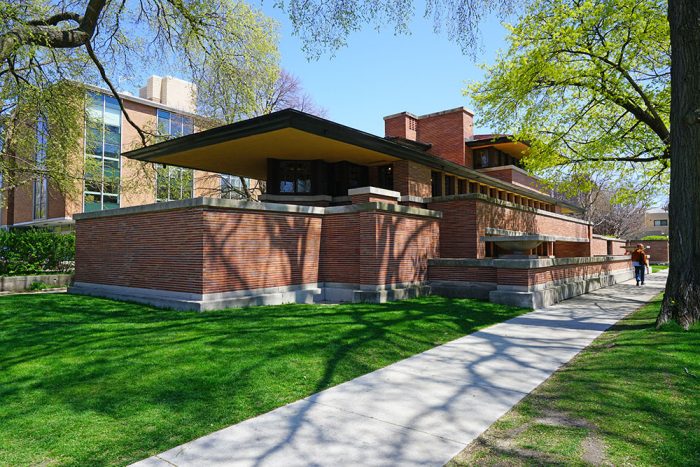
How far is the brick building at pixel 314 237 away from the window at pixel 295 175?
0.04 meters

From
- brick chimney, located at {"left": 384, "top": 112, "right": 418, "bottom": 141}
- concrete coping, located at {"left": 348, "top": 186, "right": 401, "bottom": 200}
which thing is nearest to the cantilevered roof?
brick chimney, located at {"left": 384, "top": 112, "right": 418, "bottom": 141}

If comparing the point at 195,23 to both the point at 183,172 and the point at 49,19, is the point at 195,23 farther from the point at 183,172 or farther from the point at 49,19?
the point at 183,172

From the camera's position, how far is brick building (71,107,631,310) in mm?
10945

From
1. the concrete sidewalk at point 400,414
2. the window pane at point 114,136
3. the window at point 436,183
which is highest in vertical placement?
the window pane at point 114,136

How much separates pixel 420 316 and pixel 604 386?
16.2ft

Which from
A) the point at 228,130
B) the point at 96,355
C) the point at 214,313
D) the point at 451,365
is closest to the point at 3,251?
the point at 228,130

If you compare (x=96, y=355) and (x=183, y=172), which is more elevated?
(x=183, y=172)

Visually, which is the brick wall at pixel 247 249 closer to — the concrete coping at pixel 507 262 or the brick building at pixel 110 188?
the concrete coping at pixel 507 262

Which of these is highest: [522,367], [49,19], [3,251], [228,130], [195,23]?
[195,23]

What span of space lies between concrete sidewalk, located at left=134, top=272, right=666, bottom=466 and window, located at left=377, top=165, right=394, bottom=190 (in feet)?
34.8

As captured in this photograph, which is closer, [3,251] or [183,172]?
[3,251]

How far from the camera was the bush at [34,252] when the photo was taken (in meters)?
16.5

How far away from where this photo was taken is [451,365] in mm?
6340

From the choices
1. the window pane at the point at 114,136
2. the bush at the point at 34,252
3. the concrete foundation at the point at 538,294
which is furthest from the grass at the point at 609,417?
the window pane at the point at 114,136
